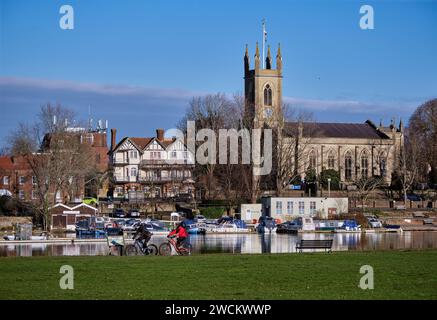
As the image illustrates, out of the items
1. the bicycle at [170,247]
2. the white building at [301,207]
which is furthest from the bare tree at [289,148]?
the bicycle at [170,247]

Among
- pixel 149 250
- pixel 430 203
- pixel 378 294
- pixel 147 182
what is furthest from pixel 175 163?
pixel 378 294

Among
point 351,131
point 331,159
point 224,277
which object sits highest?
point 351,131

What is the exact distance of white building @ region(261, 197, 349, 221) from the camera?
79.4 metres

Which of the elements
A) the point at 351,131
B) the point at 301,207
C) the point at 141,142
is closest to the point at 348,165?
the point at 351,131

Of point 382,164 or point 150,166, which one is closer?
point 150,166

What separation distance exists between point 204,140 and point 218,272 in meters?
64.6

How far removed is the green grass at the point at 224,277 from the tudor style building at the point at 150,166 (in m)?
71.9

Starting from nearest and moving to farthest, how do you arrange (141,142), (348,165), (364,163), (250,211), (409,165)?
(250,211) → (409,165) → (141,142) → (348,165) → (364,163)

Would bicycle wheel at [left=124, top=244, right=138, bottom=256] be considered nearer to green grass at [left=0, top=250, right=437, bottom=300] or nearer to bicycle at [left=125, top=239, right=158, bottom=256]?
bicycle at [left=125, top=239, right=158, bottom=256]

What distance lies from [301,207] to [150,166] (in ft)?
91.2

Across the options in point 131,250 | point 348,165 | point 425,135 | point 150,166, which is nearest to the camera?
point 131,250

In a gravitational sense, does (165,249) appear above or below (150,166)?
below

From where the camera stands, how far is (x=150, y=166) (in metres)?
103

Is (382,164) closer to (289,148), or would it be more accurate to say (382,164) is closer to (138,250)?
(289,148)
